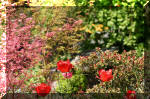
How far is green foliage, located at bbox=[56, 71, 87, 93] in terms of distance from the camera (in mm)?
4262

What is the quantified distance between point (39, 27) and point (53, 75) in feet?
3.91

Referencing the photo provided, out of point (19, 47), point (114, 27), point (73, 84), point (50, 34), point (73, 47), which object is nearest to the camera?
point (73, 84)

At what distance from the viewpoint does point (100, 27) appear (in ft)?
18.6

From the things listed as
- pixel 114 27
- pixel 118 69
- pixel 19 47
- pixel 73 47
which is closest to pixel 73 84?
pixel 118 69

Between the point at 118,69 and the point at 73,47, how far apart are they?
4.74 feet

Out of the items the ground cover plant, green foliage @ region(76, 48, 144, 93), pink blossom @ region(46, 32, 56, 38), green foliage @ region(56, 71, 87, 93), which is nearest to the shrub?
the ground cover plant

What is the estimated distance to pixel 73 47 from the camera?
5398 mm

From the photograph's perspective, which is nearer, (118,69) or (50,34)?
(118,69)

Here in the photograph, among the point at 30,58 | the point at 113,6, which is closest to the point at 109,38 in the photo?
the point at 113,6

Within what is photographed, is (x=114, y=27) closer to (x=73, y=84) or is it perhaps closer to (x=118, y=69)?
(x=118, y=69)

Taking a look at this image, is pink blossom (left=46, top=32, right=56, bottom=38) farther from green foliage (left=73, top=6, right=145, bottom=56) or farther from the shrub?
green foliage (left=73, top=6, right=145, bottom=56)

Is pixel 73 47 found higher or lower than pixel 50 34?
lower

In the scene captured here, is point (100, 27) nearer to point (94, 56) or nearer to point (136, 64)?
point (94, 56)

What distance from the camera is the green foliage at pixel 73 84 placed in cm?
426
